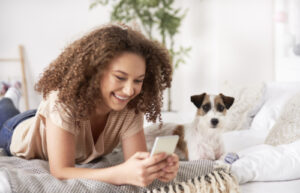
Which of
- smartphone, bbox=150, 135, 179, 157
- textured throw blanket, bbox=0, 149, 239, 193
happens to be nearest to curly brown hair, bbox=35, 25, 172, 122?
textured throw blanket, bbox=0, 149, 239, 193

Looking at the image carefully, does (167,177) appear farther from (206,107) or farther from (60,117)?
(206,107)

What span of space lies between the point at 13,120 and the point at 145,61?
1029 millimetres

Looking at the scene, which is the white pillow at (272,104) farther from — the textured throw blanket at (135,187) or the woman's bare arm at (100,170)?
the woman's bare arm at (100,170)

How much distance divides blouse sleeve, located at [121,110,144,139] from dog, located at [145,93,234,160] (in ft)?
1.03

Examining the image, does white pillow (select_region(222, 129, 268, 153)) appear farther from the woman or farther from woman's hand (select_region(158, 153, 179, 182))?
woman's hand (select_region(158, 153, 179, 182))

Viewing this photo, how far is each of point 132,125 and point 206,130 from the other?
0.44m

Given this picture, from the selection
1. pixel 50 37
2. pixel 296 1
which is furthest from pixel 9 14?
pixel 296 1

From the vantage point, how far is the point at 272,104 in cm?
206

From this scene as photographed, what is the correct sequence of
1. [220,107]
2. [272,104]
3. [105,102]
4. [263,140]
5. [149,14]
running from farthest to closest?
[149,14]
[272,104]
[263,140]
[220,107]
[105,102]

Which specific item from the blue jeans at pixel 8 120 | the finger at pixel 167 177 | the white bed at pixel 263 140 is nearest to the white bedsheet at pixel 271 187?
the white bed at pixel 263 140

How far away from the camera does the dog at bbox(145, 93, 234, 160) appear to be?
1.53m

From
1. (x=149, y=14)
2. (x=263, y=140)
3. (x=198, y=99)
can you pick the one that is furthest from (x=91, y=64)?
(x=149, y=14)

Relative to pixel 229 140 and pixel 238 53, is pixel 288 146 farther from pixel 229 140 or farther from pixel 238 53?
pixel 238 53

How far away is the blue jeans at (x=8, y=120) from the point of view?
176cm
